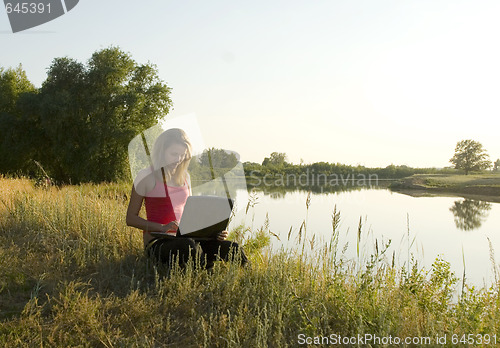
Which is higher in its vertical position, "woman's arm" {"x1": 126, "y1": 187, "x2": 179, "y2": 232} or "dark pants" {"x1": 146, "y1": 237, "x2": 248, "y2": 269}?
"woman's arm" {"x1": 126, "y1": 187, "x2": 179, "y2": 232}

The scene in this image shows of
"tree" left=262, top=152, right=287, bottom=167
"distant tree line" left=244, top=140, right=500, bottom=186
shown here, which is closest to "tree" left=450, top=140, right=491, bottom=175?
"distant tree line" left=244, top=140, right=500, bottom=186

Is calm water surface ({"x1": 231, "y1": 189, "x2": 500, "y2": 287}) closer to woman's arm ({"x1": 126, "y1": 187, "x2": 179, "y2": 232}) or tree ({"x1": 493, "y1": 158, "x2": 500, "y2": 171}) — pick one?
woman's arm ({"x1": 126, "y1": 187, "x2": 179, "y2": 232})

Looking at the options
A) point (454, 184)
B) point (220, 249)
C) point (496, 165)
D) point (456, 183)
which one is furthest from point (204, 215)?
point (496, 165)

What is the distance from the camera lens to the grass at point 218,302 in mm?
2758

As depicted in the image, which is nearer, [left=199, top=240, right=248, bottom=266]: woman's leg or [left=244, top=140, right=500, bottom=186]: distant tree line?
[left=199, top=240, right=248, bottom=266]: woman's leg

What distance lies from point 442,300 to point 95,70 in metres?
27.5

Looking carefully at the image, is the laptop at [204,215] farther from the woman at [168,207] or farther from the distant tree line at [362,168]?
the distant tree line at [362,168]

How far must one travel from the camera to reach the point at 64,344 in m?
2.70

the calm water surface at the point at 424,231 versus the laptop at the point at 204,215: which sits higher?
the laptop at the point at 204,215

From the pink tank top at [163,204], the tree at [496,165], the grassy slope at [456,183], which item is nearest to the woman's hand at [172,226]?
the pink tank top at [163,204]

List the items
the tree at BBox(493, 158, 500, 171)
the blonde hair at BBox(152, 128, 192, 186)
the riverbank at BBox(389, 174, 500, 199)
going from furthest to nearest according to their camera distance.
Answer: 1. the tree at BBox(493, 158, 500, 171)
2. the riverbank at BBox(389, 174, 500, 199)
3. the blonde hair at BBox(152, 128, 192, 186)

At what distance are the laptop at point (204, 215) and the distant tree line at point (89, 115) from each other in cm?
2249

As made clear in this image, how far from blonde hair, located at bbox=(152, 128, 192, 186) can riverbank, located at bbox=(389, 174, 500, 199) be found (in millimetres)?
26099

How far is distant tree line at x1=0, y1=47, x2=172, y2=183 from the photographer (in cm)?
2559
